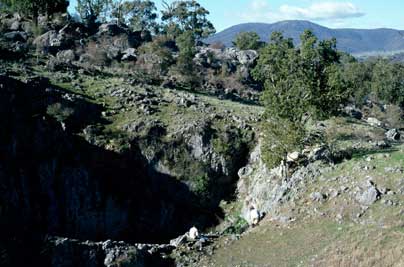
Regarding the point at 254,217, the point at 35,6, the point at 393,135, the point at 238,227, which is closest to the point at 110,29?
the point at 35,6

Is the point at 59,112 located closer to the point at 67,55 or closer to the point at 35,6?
the point at 67,55

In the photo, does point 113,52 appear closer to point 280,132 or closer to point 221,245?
point 280,132

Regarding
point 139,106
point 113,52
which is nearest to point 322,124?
point 139,106

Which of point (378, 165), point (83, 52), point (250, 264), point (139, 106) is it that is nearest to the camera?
point (250, 264)

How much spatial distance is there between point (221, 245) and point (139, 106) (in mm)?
12784

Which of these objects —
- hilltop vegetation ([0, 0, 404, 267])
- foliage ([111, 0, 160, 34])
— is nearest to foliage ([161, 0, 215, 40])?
foliage ([111, 0, 160, 34])

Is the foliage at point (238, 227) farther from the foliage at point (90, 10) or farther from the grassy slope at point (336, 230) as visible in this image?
the foliage at point (90, 10)

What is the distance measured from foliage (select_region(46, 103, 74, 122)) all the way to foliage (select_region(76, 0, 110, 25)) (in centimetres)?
3073

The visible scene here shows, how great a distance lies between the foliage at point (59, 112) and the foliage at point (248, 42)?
1434 inches

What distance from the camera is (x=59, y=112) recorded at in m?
28.1

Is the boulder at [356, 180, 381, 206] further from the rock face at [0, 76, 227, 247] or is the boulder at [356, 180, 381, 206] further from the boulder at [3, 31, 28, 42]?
the boulder at [3, 31, 28, 42]

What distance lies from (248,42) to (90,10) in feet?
67.0

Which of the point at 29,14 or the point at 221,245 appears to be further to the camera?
the point at 29,14

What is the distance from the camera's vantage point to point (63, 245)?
64.3 feet
